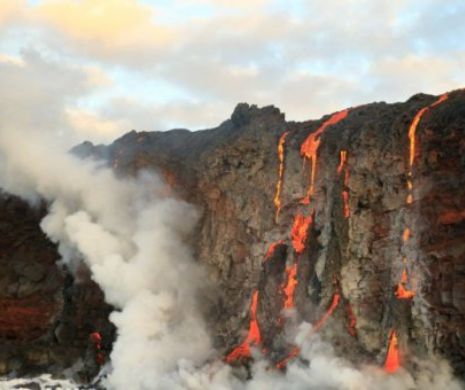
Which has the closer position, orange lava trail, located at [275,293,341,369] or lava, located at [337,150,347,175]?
orange lava trail, located at [275,293,341,369]

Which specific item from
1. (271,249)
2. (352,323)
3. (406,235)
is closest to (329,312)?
(352,323)

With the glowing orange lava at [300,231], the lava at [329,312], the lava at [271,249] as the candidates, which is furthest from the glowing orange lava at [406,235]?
the lava at [271,249]

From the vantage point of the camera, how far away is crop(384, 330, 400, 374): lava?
35.5 meters

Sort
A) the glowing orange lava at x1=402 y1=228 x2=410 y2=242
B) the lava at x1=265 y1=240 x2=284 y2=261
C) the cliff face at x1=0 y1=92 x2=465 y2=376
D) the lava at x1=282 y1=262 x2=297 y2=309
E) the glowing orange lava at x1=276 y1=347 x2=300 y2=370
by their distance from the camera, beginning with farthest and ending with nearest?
the lava at x1=265 y1=240 x2=284 y2=261
the lava at x1=282 y1=262 x2=297 y2=309
the glowing orange lava at x1=276 y1=347 x2=300 y2=370
the glowing orange lava at x1=402 y1=228 x2=410 y2=242
the cliff face at x1=0 y1=92 x2=465 y2=376

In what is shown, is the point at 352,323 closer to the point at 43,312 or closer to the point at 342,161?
the point at 342,161

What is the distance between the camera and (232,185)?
165 ft

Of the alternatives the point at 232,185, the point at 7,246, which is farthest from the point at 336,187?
the point at 7,246

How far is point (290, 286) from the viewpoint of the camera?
4338 cm

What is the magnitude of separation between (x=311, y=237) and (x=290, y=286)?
11.3ft

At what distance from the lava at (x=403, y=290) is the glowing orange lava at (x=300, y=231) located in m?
8.26

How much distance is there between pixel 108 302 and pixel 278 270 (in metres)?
14.4

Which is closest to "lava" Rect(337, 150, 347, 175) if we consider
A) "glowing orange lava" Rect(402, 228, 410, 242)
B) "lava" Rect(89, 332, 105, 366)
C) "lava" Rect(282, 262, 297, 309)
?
"glowing orange lava" Rect(402, 228, 410, 242)

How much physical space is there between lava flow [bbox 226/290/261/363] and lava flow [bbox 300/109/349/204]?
7.85 metres

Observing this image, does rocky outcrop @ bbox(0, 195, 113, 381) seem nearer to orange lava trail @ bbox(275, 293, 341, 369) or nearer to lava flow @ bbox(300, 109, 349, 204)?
orange lava trail @ bbox(275, 293, 341, 369)
